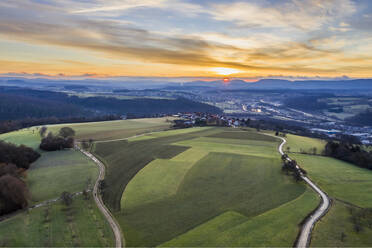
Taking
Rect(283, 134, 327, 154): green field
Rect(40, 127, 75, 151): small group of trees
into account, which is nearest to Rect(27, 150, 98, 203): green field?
Rect(40, 127, 75, 151): small group of trees

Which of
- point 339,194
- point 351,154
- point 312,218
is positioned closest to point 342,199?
point 339,194

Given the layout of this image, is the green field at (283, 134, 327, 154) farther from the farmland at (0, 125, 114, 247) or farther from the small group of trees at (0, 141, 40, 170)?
the small group of trees at (0, 141, 40, 170)

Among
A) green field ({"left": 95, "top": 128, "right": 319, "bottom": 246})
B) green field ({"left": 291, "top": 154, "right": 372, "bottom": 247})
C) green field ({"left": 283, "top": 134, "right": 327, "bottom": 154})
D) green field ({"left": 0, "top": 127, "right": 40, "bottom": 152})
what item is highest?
green field ({"left": 283, "top": 134, "right": 327, "bottom": 154})

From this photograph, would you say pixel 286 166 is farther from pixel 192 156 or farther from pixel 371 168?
pixel 371 168

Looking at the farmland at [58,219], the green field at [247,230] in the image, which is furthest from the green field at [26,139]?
the green field at [247,230]

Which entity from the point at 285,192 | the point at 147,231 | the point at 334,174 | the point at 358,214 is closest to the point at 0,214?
the point at 147,231

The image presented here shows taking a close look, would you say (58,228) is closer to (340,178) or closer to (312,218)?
(312,218)
